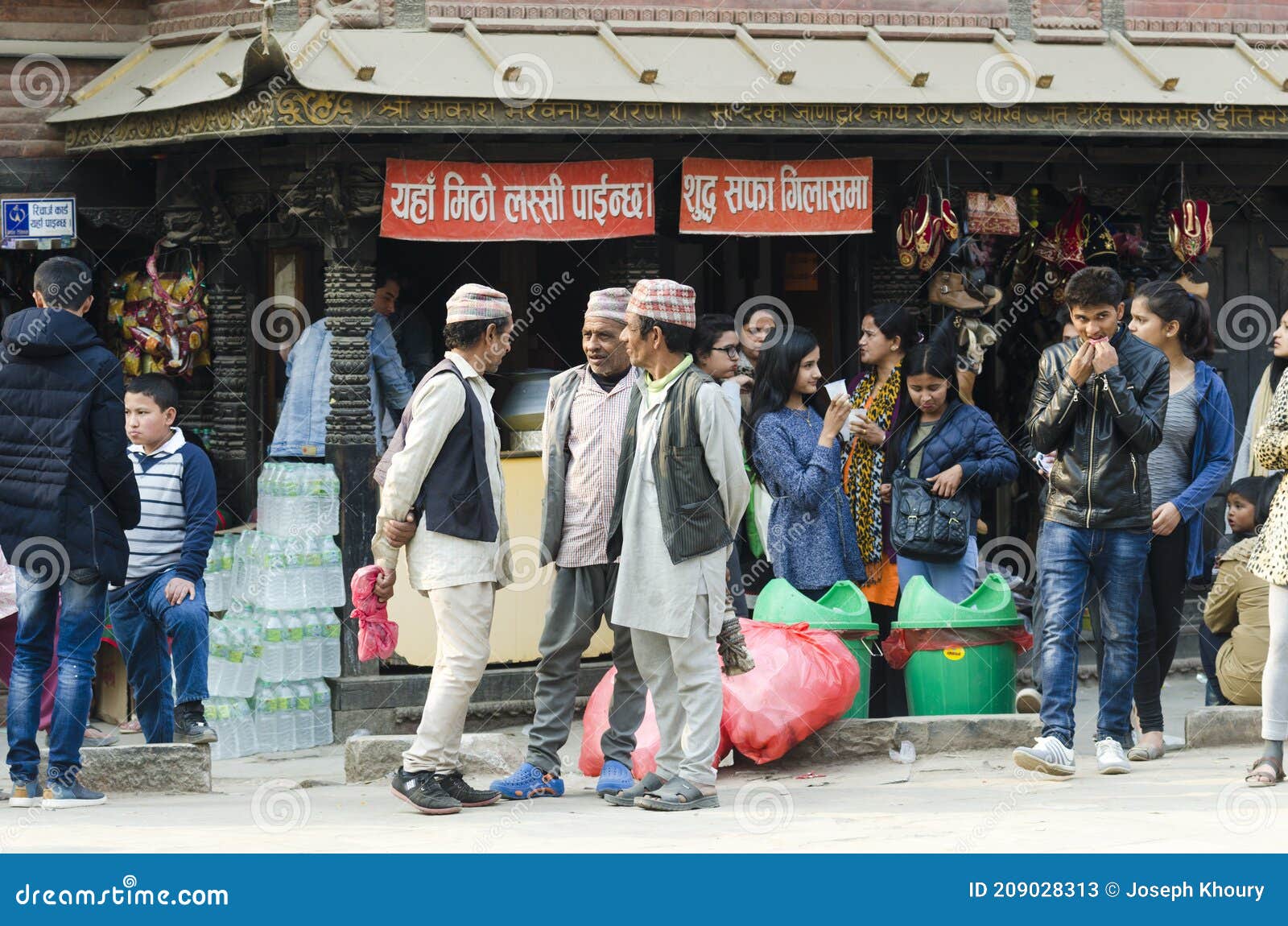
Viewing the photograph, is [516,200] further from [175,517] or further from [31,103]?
[31,103]

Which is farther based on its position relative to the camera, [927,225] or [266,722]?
[927,225]

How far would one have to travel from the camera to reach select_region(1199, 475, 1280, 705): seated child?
29.5 feet

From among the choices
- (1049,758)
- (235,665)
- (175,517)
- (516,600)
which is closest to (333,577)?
(235,665)

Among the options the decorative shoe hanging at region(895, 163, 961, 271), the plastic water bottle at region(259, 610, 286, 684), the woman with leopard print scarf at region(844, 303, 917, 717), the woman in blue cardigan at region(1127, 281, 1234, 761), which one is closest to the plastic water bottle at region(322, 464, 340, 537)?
the plastic water bottle at region(259, 610, 286, 684)

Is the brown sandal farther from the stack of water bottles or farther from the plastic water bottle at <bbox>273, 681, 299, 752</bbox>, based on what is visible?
the plastic water bottle at <bbox>273, 681, 299, 752</bbox>

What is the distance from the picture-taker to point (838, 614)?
8.76 metres

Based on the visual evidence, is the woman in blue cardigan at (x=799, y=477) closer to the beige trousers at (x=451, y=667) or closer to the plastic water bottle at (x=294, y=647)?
the beige trousers at (x=451, y=667)

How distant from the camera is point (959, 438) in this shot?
363 inches

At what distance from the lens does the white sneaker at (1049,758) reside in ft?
25.3

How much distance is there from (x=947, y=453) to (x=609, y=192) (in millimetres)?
2276

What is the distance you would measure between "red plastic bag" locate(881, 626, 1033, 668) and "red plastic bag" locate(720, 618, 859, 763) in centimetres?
63

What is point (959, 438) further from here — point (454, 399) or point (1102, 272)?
point (454, 399)

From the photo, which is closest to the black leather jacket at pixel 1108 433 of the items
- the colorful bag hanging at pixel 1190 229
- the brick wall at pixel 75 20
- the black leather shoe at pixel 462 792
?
the black leather shoe at pixel 462 792

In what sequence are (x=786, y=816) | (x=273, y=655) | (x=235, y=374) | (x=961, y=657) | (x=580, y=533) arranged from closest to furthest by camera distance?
(x=786, y=816)
(x=580, y=533)
(x=961, y=657)
(x=273, y=655)
(x=235, y=374)
